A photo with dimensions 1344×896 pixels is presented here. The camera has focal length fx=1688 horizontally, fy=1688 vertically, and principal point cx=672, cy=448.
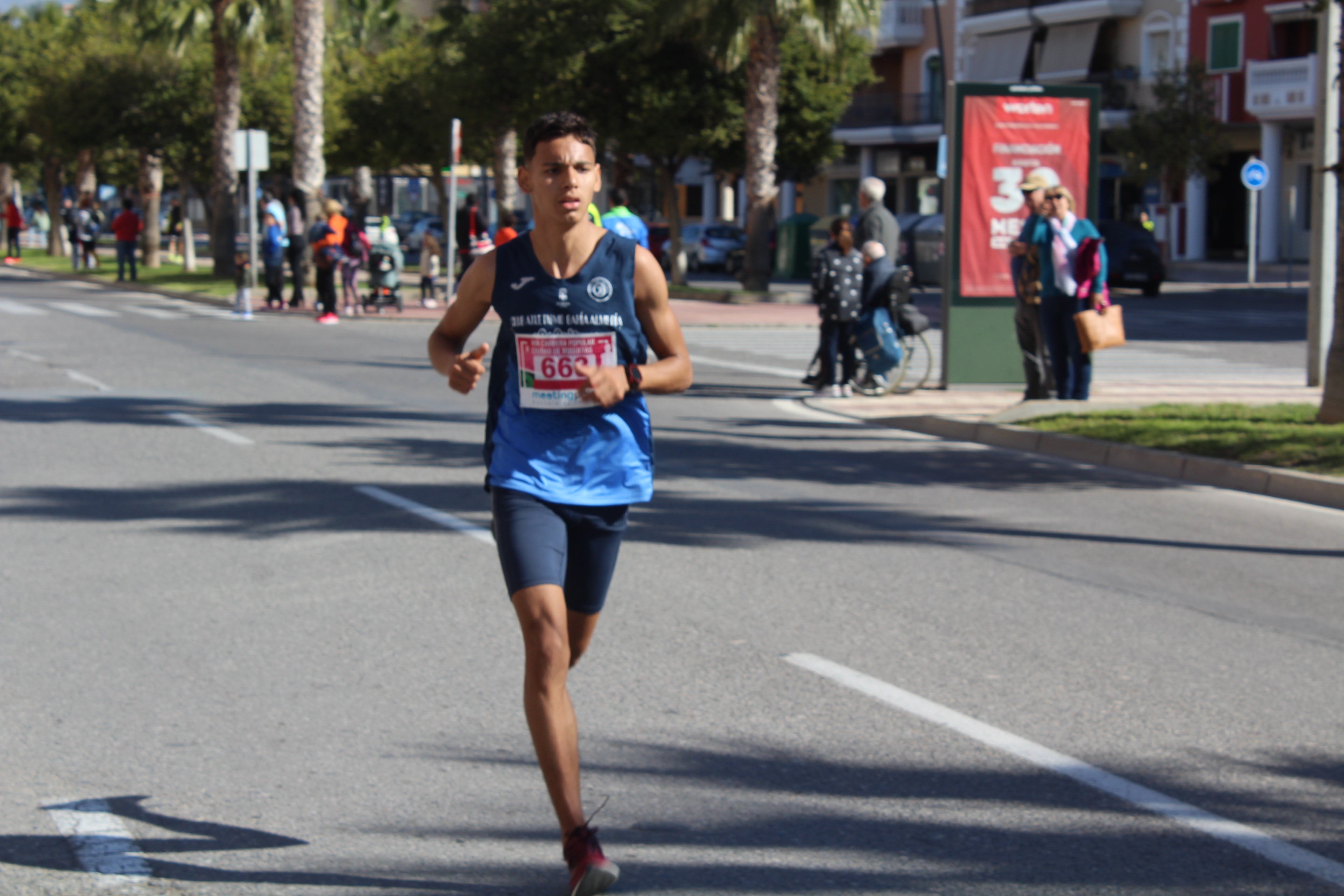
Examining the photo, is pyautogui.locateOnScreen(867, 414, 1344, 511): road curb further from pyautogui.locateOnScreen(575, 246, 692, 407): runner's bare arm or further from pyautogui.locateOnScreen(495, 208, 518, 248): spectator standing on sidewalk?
pyautogui.locateOnScreen(575, 246, 692, 407): runner's bare arm

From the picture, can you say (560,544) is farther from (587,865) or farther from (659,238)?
(659,238)

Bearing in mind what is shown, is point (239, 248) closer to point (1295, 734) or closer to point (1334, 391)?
point (1334, 391)

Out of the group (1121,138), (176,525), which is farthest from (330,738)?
(1121,138)

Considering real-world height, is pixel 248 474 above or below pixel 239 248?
below

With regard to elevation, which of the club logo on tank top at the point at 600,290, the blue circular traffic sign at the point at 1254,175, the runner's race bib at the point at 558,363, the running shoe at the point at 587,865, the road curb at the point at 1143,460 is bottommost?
the running shoe at the point at 587,865

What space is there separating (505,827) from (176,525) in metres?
4.94

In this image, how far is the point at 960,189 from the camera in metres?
15.3

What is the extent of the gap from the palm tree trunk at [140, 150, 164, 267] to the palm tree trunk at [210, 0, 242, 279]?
27.2 ft

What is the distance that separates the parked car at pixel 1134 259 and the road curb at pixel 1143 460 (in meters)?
22.5

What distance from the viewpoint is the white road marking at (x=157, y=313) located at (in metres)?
25.4

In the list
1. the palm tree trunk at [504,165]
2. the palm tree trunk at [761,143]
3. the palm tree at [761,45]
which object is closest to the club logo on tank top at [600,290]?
the palm tree at [761,45]

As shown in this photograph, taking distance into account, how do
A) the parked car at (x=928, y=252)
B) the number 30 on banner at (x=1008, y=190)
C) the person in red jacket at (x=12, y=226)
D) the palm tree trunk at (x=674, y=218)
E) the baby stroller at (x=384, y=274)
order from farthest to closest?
1. the person in red jacket at (x=12, y=226)
2. the palm tree trunk at (x=674, y=218)
3. the parked car at (x=928, y=252)
4. the baby stroller at (x=384, y=274)
5. the number 30 on banner at (x=1008, y=190)

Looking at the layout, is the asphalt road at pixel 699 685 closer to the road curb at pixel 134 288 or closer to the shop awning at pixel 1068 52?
the road curb at pixel 134 288

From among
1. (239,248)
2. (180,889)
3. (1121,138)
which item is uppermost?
(1121,138)
